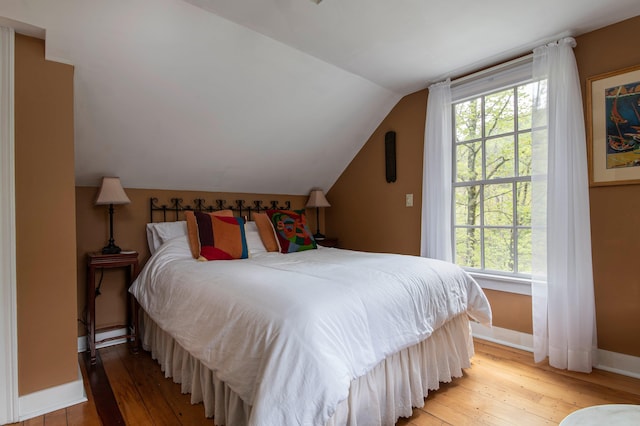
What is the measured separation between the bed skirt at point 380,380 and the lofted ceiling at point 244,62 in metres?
1.54

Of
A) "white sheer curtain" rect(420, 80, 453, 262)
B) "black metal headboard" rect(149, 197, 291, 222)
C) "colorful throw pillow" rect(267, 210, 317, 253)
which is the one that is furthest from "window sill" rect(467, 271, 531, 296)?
"black metal headboard" rect(149, 197, 291, 222)

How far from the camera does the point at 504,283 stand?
8.75ft

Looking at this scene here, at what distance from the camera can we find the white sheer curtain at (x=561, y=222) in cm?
221

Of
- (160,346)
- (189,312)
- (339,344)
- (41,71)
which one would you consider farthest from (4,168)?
(339,344)

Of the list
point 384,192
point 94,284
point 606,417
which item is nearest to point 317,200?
point 384,192

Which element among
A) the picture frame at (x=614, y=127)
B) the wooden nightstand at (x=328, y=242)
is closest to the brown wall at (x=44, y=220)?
the wooden nightstand at (x=328, y=242)

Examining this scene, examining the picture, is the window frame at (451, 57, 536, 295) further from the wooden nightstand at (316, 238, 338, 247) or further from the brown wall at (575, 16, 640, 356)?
the wooden nightstand at (316, 238, 338, 247)

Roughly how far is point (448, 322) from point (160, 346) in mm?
1991

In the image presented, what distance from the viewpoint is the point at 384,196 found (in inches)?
141

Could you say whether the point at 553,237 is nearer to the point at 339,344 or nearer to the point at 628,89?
the point at 628,89

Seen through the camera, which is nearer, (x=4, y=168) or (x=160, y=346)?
(x=4, y=168)

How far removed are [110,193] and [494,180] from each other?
3.14 m

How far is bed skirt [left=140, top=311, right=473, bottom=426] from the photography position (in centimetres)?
147

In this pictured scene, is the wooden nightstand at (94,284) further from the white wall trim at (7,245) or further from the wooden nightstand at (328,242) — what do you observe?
the wooden nightstand at (328,242)
